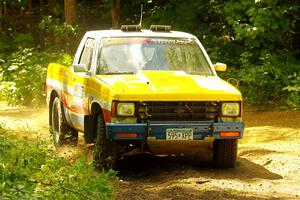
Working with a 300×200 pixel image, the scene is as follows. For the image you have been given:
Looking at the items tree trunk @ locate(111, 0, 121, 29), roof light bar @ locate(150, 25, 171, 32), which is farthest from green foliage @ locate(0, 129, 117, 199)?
tree trunk @ locate(111, 0, 121, 29)

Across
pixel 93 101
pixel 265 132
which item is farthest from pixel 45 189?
pixel 265 132

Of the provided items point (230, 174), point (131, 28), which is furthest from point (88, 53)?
point (230, 174)

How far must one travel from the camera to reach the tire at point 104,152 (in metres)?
8.01

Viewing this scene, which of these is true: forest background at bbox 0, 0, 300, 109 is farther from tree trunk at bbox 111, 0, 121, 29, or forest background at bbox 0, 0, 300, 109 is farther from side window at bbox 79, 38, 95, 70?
side window at bbox 79, 38, 95, 70

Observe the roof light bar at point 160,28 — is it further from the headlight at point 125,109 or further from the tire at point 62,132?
the headlight at point 125,109

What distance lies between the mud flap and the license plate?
4.19 feet

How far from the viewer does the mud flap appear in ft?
28.0

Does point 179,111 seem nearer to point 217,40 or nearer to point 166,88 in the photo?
point 166,88

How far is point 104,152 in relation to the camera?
8016mm

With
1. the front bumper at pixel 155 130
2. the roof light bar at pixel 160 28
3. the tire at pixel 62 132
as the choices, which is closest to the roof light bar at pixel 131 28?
the roof light bar at pixel 160 28

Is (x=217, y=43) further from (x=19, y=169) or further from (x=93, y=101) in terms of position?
(x=19, y=169)

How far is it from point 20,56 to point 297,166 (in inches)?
459

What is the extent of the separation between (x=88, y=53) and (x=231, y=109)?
251 centimetres

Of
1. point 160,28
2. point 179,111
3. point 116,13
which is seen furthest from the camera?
point 116,13
